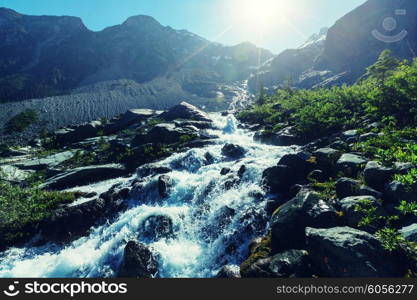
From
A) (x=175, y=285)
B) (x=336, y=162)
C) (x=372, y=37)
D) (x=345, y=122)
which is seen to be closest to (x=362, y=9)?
(x=372, y=37)

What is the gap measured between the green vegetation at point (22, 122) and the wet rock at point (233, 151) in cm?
11091

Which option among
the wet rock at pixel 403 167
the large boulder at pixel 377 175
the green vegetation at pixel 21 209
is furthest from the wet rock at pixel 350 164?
the green vegetation at pixel 21 209

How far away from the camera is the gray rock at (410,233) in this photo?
24.9 feet

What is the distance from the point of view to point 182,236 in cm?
1480

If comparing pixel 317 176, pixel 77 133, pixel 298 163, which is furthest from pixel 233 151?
pixel 77 133

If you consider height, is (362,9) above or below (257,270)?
above

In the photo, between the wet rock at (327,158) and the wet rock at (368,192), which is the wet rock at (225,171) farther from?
the wet rock at (368,192)

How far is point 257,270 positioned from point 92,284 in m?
6.09

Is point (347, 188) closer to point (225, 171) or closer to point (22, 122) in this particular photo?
point (225, 171)

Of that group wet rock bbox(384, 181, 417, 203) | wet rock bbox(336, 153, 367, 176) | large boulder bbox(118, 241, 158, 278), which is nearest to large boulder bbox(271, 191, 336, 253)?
wet rock bbox(384, 181, 417, 203)

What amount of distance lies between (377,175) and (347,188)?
55.1 inches

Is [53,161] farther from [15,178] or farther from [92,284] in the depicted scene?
[92,284]

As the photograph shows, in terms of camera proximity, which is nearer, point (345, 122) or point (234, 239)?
point (234, 239)

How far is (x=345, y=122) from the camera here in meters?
24.2
